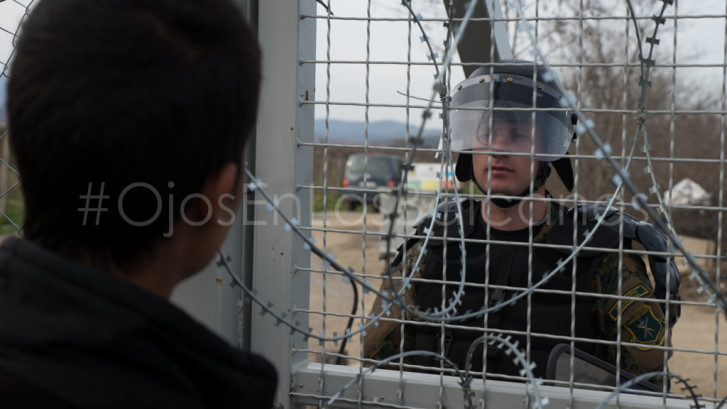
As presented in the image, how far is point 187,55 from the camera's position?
792mm

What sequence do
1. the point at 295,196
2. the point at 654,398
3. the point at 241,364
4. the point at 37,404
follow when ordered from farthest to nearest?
the point at 295,196 → the point at 654,398 → the point at 241,364 → the point at 37,404

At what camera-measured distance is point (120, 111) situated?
760 mm

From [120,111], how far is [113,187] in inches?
3.2

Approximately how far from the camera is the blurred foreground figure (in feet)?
2.42

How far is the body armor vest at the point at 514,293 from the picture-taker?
2.27 m

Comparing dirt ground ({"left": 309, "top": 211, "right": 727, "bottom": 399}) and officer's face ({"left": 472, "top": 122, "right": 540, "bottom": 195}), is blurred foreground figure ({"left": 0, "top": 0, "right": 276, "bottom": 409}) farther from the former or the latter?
dirt ground ({"left": 309, "top": 211, "right": 727, "bottom": 399})

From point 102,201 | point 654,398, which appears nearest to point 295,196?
point 654,398

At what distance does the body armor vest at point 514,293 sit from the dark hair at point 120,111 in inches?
56.9

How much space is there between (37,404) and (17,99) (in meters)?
0.32

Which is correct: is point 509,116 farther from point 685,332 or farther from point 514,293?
point 685,332

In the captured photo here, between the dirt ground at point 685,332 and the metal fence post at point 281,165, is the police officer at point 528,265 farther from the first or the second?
the dirt ground at point 685,332

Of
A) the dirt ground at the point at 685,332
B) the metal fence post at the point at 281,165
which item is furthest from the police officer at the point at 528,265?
the dirt ground at the point at 685,332

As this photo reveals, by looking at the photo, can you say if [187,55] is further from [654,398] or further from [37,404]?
[654,398]

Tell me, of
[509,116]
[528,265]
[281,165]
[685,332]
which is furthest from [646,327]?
[685,332]
